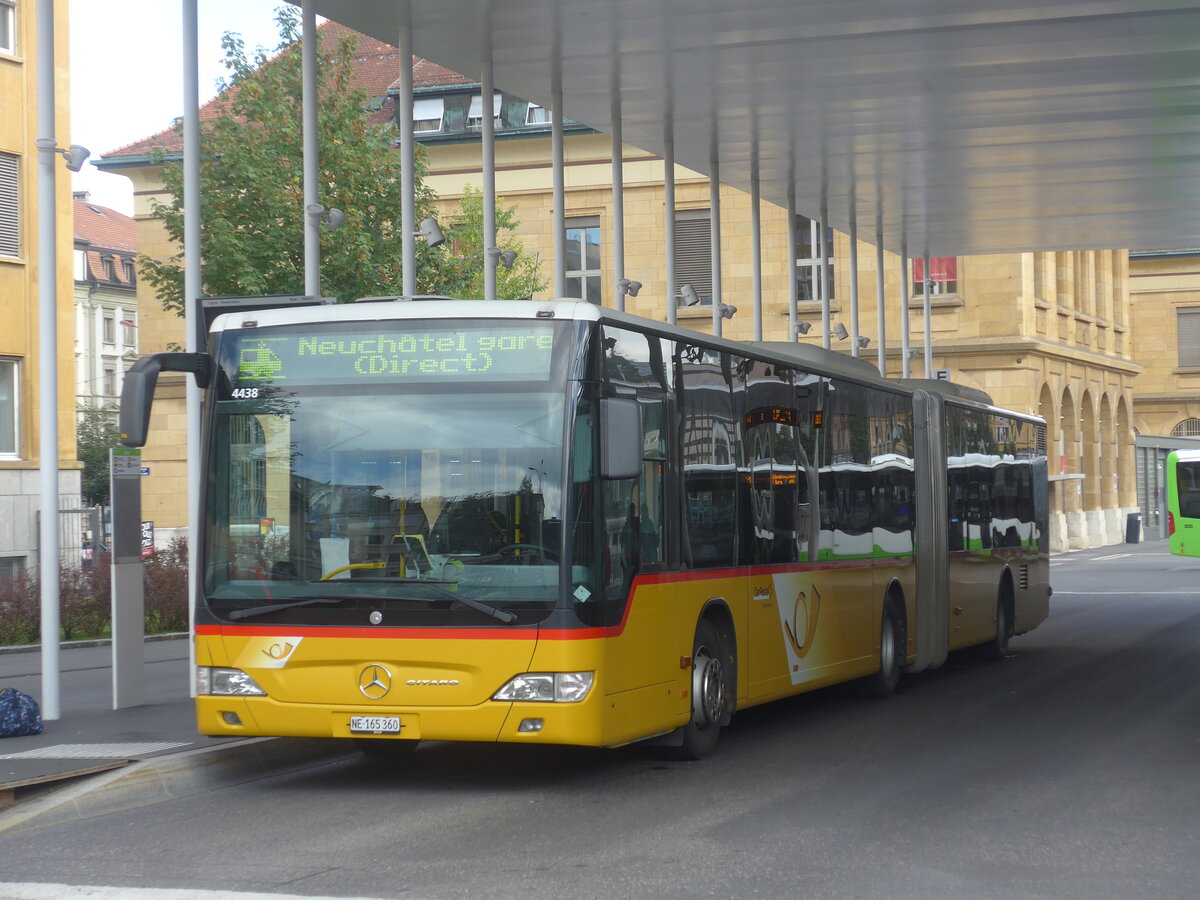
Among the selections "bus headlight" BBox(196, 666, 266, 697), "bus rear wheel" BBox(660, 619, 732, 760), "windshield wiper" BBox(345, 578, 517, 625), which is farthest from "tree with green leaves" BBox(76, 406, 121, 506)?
"windshield wiper" BBox(345, 578, 517, 625)

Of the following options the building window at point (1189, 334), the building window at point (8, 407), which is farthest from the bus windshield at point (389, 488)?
the building window at point (1189, 334)

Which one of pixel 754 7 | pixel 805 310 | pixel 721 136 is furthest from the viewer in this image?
pixel 805 310

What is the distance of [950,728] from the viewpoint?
14.1 metres

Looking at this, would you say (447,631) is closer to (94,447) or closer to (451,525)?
(451,525)

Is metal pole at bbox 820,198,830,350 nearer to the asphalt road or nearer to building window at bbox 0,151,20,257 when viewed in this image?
the asphalt road

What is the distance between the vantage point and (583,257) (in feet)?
163

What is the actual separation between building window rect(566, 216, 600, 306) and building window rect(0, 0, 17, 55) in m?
17.5

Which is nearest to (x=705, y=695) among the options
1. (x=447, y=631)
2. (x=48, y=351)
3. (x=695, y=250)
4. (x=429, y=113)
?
(x=447, y=631)

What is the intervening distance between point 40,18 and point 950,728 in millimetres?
8791

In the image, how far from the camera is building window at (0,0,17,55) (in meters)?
35.2

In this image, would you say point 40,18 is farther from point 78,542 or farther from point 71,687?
point 78,542

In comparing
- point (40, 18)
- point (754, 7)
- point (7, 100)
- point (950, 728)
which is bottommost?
point (950, 728)

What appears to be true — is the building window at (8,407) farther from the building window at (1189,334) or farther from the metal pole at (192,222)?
the building window at (1189,334)

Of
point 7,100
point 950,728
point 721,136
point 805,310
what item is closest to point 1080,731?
point 950,728
